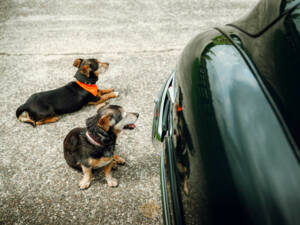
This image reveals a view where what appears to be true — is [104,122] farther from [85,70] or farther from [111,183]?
[85,70]

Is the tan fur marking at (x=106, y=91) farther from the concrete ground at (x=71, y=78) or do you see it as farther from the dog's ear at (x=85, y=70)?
the dog's ear at (x=85, y=70)

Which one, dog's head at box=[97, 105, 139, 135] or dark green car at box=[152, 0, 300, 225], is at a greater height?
dark green car at box=[152, 0, 300, 225]

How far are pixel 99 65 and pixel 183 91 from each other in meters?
2.47

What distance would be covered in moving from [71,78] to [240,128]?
3.67m

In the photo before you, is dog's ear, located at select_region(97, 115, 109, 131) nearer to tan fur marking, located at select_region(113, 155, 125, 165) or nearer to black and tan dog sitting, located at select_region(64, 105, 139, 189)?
black and tan dog sitting, located at select_region(64, 105, 139, 189)

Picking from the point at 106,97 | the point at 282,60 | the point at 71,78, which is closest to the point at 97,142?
the point at 106,97

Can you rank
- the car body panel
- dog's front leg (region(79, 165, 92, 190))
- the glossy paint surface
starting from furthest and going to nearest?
dog's front leg (region(79, 165, 92, 190))
the car body panel
the glossy paint surface

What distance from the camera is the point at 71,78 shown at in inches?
165

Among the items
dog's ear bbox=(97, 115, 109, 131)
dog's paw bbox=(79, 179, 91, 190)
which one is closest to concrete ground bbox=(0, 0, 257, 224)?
dog's paw bbox=(79, 179, 91, 190)

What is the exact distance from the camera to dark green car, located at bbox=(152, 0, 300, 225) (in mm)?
916

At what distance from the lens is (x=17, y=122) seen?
3441 mm

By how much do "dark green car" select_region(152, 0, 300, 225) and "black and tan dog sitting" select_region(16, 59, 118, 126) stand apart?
7.33 feet

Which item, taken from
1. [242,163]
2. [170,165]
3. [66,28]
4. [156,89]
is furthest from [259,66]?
[66,28]

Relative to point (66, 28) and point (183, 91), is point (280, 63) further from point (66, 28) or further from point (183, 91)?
point (66, 28)
